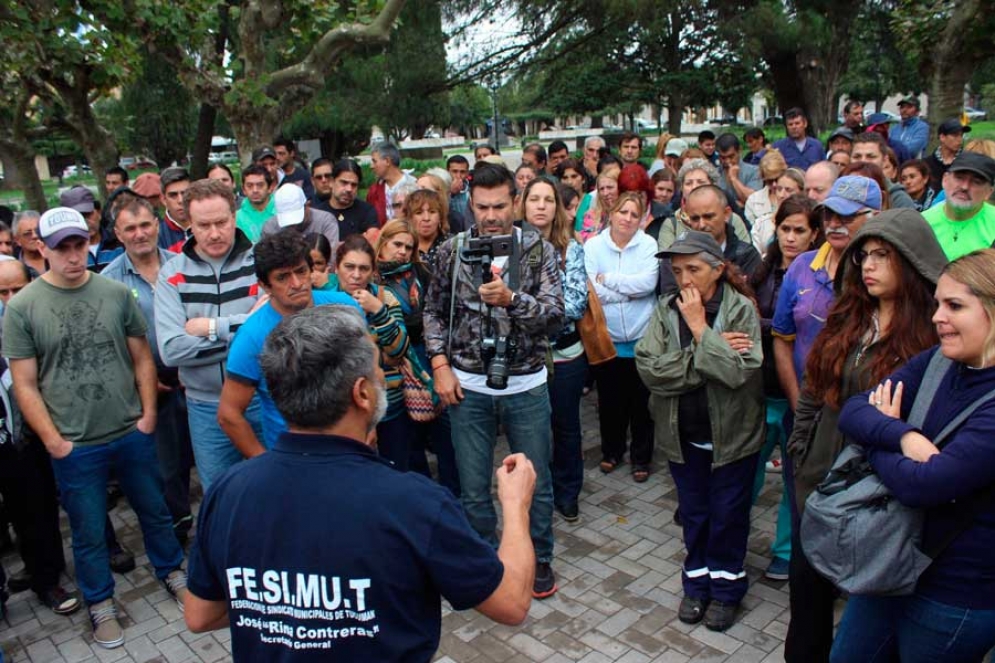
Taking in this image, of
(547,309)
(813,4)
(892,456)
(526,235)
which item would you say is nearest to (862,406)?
(892,456)

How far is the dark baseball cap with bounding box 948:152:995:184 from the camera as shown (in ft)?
13.4

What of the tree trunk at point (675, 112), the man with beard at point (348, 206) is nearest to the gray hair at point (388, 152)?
the man with beard at point (348, 206)

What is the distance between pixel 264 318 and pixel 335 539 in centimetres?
178

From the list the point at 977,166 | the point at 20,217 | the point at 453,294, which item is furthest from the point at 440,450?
the point at 20,217

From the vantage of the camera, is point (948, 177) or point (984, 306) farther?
point (948, 177)

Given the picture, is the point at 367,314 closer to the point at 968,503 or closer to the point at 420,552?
the point at 420,552

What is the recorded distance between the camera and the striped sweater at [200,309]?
12.3 ft

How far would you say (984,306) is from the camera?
87.4 inches

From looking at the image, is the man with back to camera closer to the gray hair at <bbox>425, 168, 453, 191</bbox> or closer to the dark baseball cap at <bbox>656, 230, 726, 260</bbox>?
the dark baseball cap at <bbox>656, 230, 726, 260</bbox>

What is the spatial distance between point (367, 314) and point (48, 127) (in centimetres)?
1155

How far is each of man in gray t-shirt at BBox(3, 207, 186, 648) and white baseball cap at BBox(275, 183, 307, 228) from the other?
4.99 feet

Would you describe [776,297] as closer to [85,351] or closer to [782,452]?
[782,452]

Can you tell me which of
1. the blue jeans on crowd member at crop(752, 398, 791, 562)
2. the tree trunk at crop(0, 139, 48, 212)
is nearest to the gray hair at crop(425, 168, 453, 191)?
the blue jeans on crowd member at crop(752, 398, 791, 562)

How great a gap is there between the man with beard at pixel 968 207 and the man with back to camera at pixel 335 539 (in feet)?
11.3
